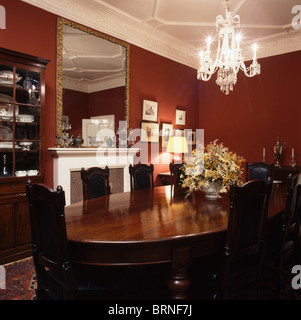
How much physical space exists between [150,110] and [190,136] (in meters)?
1.27

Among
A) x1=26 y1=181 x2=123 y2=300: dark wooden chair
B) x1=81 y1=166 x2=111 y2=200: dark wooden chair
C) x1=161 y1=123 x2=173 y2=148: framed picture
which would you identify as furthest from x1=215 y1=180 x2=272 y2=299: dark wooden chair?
x1=161 y1=123 x2=173 y2=148: framed picture

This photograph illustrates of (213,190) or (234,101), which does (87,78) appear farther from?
(234,101)

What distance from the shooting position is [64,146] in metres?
3.51

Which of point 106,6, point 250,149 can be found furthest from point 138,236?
point 250,149

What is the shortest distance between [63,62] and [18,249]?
2.30 m

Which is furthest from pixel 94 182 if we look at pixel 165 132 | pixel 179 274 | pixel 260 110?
pixel 260 110

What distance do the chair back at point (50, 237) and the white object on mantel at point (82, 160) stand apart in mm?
1962

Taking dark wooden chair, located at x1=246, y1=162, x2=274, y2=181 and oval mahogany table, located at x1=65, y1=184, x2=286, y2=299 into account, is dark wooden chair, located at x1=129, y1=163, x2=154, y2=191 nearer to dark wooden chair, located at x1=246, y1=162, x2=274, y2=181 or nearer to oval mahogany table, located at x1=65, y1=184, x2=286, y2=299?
oval mahogany table, located at x1=65, y1=184, x2=286, y2=299

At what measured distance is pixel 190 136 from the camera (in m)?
5.70

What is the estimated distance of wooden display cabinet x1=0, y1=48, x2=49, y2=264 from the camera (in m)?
2.85

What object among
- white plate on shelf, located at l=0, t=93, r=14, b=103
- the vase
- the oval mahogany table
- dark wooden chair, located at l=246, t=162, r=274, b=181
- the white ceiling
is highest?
the white ceiling

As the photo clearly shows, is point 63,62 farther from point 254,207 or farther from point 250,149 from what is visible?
point 250,149

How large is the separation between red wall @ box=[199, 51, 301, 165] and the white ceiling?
412 millimetres
